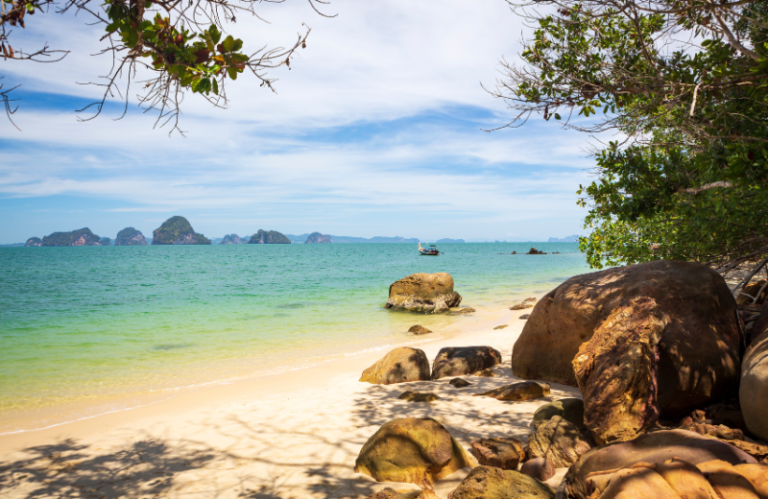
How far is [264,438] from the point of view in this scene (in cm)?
550

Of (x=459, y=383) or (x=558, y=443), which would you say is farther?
(x=459, y=383)

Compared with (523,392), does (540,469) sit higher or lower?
higher

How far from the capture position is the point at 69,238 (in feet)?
604

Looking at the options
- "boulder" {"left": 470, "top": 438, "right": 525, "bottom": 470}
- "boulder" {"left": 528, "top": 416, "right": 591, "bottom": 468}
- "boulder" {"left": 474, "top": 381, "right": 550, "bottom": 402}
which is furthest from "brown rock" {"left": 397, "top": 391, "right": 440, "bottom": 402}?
"boulder" {"left": 528, "top": 416, "right": 591, "bottom": 468}

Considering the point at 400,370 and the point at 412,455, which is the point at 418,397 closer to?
the point at 400,370

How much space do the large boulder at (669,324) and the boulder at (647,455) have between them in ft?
4.38

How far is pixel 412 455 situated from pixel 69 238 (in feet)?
751

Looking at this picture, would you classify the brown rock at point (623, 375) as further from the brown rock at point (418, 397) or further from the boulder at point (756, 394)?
the brown rock at point (418, 397)

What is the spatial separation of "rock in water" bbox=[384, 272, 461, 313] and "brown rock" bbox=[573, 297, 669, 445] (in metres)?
14.9

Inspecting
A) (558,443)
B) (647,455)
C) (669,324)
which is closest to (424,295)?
(669,324)

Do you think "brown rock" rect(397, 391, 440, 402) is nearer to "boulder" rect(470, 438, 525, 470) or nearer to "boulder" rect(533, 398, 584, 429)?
"boulder" rect(470, 438, 525, 470)

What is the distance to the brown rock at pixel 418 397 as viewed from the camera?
655cm

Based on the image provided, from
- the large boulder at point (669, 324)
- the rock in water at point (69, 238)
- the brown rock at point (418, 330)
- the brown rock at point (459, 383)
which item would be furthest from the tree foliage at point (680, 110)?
the rock in water at point (69, 238)

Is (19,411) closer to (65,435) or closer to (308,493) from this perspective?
(65,435)
